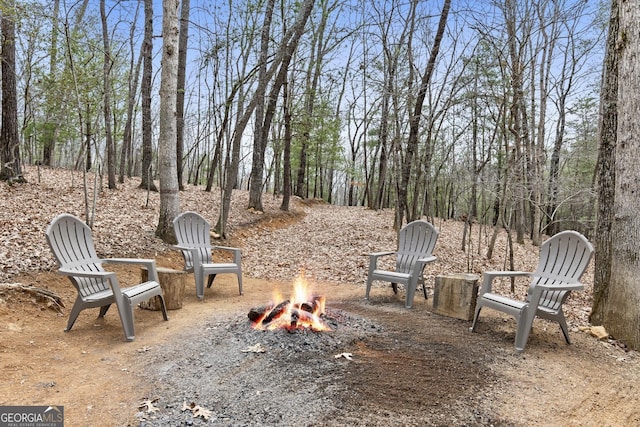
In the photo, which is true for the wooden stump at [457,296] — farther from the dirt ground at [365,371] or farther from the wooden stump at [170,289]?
the wooden stump at [170,289]

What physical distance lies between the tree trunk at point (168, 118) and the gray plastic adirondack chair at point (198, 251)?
127cm

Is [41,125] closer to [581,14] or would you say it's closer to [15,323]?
[15,323]

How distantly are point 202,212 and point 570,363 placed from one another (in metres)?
7.91

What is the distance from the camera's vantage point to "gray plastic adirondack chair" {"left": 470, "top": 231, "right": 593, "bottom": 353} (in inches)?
138

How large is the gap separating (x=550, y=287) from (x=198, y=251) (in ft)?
13.1

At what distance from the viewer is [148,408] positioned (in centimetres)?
229

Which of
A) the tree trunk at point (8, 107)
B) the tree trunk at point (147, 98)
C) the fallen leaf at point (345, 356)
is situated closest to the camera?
the fallen leaf at point (345, 356)

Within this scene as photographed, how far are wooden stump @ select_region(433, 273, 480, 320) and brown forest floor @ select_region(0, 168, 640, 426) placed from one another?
14 cm

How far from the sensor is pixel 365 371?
2803 mm

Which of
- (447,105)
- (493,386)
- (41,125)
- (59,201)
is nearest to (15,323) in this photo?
(493,386)

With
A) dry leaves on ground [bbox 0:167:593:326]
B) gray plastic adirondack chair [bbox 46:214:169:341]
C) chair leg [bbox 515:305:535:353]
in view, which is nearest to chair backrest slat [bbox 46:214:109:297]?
gray plastic adirondack chair [bbox 46:214:169:341]

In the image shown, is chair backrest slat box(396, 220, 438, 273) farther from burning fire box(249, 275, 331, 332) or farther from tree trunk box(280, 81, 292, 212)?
tree trunk box(280, 81, 292, 212)

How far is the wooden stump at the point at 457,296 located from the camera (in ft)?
14.3

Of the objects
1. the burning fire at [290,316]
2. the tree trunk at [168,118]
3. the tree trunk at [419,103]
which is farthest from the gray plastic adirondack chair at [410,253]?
the tree trunk at [168,118]
